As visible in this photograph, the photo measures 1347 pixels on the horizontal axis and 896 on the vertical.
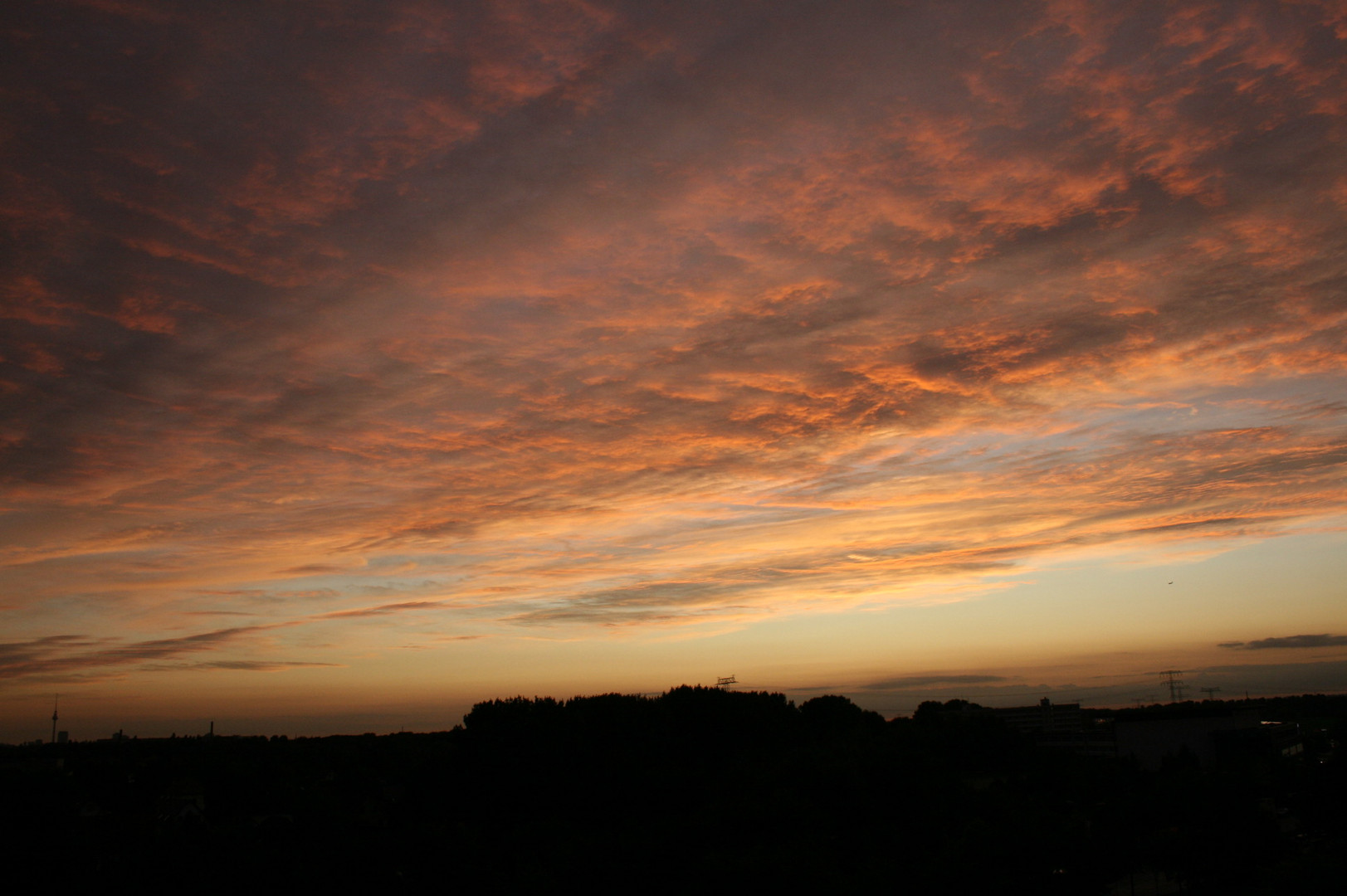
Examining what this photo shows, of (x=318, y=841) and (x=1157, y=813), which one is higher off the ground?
(x=318, y=841)

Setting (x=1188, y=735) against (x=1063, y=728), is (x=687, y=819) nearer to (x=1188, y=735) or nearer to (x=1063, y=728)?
(x=1188, y=735)

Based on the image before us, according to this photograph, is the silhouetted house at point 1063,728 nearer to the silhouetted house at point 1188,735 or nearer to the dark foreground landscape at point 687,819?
the silhouetted house at point 1188,735

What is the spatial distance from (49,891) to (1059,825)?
34771mm

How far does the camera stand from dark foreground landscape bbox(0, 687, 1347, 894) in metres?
28.6

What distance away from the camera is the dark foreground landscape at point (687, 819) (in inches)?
1128

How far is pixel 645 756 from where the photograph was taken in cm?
5606

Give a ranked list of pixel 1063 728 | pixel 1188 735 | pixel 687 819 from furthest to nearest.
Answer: pixel 1063 728 < pixel 1188 735 < pixel 687 819

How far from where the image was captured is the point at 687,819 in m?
41.6

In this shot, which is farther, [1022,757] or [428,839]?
[1022,757]

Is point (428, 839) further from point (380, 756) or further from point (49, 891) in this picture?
point (380, 756)

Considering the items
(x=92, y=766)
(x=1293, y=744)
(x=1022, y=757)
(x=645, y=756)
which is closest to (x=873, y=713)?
(x=1022, y=757)

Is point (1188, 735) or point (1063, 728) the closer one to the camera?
point (1188, 735)

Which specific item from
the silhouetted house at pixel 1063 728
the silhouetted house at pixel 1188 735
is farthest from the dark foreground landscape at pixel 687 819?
the silhouetted house at pixel 1063 728

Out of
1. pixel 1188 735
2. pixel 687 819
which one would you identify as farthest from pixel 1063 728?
pixel 687 819
